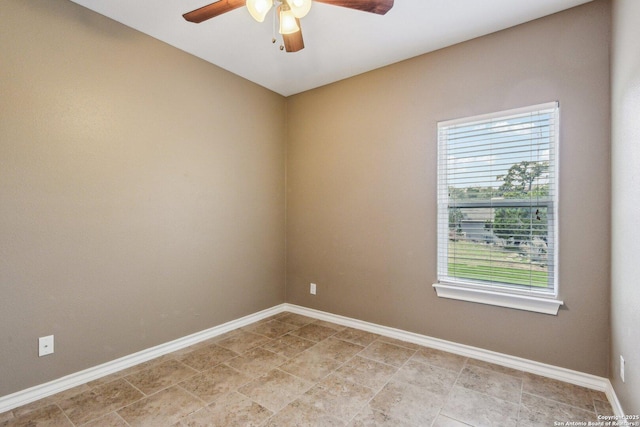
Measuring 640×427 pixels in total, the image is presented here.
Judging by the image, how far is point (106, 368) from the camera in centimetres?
233

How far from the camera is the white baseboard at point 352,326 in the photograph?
2.00 meters

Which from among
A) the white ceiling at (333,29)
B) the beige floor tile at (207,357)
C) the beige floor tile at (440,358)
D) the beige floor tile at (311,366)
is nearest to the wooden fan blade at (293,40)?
the white ceiling at (333,29)

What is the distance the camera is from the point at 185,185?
9.41 feet

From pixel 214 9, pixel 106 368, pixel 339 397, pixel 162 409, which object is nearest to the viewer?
pixel 214 9

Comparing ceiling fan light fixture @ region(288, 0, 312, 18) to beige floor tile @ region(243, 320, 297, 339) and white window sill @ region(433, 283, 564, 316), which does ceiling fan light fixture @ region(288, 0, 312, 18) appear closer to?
white window sill @ region(433, 283, 564, 316)

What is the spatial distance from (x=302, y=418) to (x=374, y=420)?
0.42m

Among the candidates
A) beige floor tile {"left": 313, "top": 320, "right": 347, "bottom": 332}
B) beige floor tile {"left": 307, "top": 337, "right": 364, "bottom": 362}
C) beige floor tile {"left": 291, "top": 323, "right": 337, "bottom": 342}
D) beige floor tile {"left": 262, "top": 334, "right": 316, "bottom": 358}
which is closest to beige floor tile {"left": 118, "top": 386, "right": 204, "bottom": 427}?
beige floor tile {"left": 262, "top": 334, "right": 316, "bottom": 358}

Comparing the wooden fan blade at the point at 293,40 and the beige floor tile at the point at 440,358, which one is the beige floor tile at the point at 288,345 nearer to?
the beige floor tile at the point at 440,358

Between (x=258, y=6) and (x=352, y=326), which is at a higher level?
(x=258, y=6)

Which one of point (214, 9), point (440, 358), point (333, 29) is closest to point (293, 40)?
point (214, 9)

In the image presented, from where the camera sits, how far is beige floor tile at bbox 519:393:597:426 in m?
1.82

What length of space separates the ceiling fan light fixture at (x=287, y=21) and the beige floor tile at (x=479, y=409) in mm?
2460

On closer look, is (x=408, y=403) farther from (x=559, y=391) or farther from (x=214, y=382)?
(x=214, y=382)

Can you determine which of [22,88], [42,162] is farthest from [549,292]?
[22,88]
